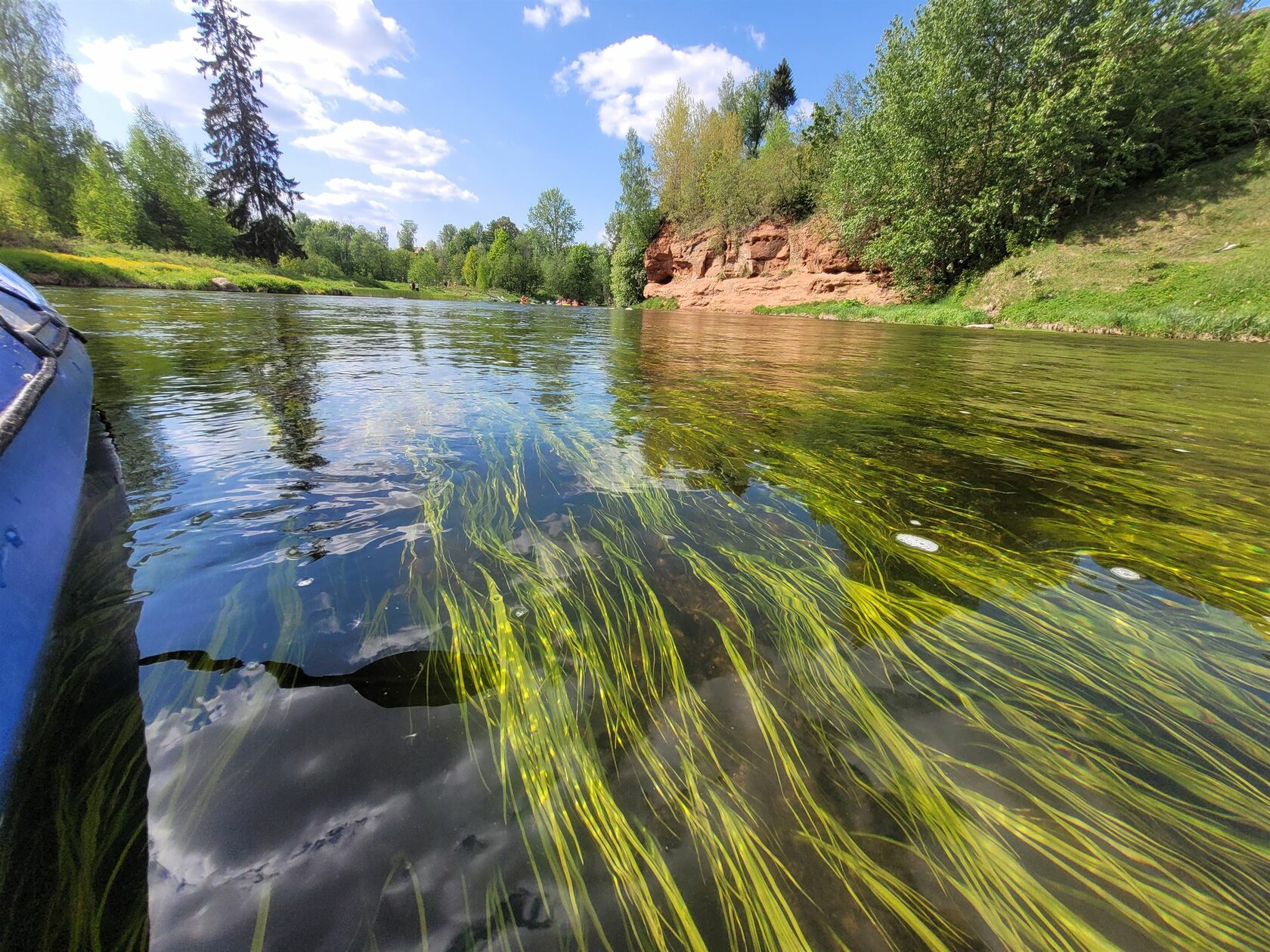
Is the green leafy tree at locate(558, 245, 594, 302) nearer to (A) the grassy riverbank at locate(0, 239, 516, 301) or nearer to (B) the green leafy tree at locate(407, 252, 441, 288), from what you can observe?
(B) the green leafy tree at locate(407, 252, 441, 288)

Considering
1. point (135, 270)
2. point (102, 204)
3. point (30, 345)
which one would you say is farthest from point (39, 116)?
point (30, 345)

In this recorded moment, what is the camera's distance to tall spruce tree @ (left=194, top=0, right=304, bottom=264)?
1385 inches

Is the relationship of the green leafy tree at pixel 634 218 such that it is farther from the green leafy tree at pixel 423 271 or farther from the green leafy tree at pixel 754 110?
the green leafy tree at pixel 423 271

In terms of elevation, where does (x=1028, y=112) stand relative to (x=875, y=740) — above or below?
above

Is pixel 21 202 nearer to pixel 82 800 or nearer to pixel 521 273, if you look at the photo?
pixel 82 800

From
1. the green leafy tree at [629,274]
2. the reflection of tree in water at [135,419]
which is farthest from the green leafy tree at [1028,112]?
the reflection of tree in water at [135,419]

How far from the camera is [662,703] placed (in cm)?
145

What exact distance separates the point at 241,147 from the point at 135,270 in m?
19.2

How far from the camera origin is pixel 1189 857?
1.01m

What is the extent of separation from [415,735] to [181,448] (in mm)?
3168

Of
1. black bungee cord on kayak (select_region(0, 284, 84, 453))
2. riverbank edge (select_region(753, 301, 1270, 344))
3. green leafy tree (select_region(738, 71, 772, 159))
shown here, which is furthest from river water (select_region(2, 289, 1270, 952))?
green leafy tree (select_region(738, 71, 772, 159))

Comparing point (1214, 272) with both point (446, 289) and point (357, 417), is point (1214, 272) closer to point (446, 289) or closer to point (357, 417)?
point (357, 417)

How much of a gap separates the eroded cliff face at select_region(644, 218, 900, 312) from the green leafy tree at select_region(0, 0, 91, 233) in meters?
39.8

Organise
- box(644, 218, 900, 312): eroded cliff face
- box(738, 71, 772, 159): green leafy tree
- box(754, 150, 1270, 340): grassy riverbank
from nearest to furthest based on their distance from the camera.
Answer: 1. box(754, 150, 1270, 340): grassy riverbank
2. box(644, 218, 900, 312): eroded cliff face
3. box(738, 71, 772, 159): green leafy tree
